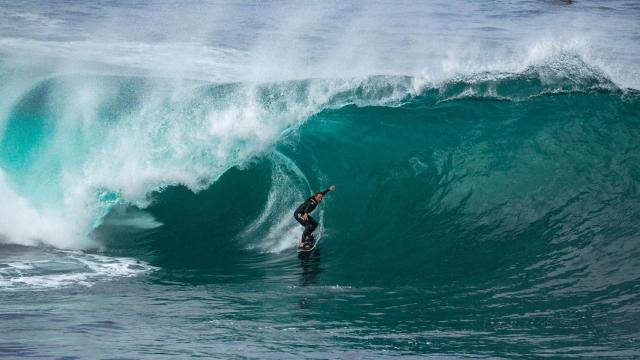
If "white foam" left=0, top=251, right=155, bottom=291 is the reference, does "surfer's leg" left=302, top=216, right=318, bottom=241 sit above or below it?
A: above

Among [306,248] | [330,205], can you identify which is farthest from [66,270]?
[330,205]

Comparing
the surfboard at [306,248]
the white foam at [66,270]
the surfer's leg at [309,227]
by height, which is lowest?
the white foam at [66,270]

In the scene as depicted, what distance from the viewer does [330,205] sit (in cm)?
1234

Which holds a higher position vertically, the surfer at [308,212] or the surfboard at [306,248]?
the surfer at [308,212]

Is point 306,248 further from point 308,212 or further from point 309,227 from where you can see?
point 308,212

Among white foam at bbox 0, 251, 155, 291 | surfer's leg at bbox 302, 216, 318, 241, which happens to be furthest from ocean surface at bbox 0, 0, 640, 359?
surfer's leg at bbox 302, 216, 318, 241

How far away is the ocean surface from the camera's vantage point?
23.2ft

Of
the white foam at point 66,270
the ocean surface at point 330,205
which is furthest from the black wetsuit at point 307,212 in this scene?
the white foam at point 66,270

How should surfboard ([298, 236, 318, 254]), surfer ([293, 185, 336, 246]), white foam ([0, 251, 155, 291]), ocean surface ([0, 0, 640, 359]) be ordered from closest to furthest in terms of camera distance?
ocean surface ([0, 0, 640, 359]), white foam ([0, 251, 155, 291]), surfer ([293, 185, 336, 246]), surfboard ([298, 236, 318, 254])

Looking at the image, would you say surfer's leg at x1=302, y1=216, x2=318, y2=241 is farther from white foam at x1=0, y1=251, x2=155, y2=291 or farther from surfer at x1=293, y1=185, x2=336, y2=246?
white foam at x1=0, y1=251, x2=155, y2=291

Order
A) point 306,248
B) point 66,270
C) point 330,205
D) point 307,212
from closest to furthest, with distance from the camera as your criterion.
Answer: point 66,270 → point 307,212 → point 306,248 → point 330,205

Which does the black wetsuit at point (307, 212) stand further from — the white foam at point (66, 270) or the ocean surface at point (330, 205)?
the white foam at point (66, 270)

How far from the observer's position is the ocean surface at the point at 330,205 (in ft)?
23.2

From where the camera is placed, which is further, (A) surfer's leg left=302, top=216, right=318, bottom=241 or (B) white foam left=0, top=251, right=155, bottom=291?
(A) surfer's leg left=302, top=216, right=318, bottom=241
